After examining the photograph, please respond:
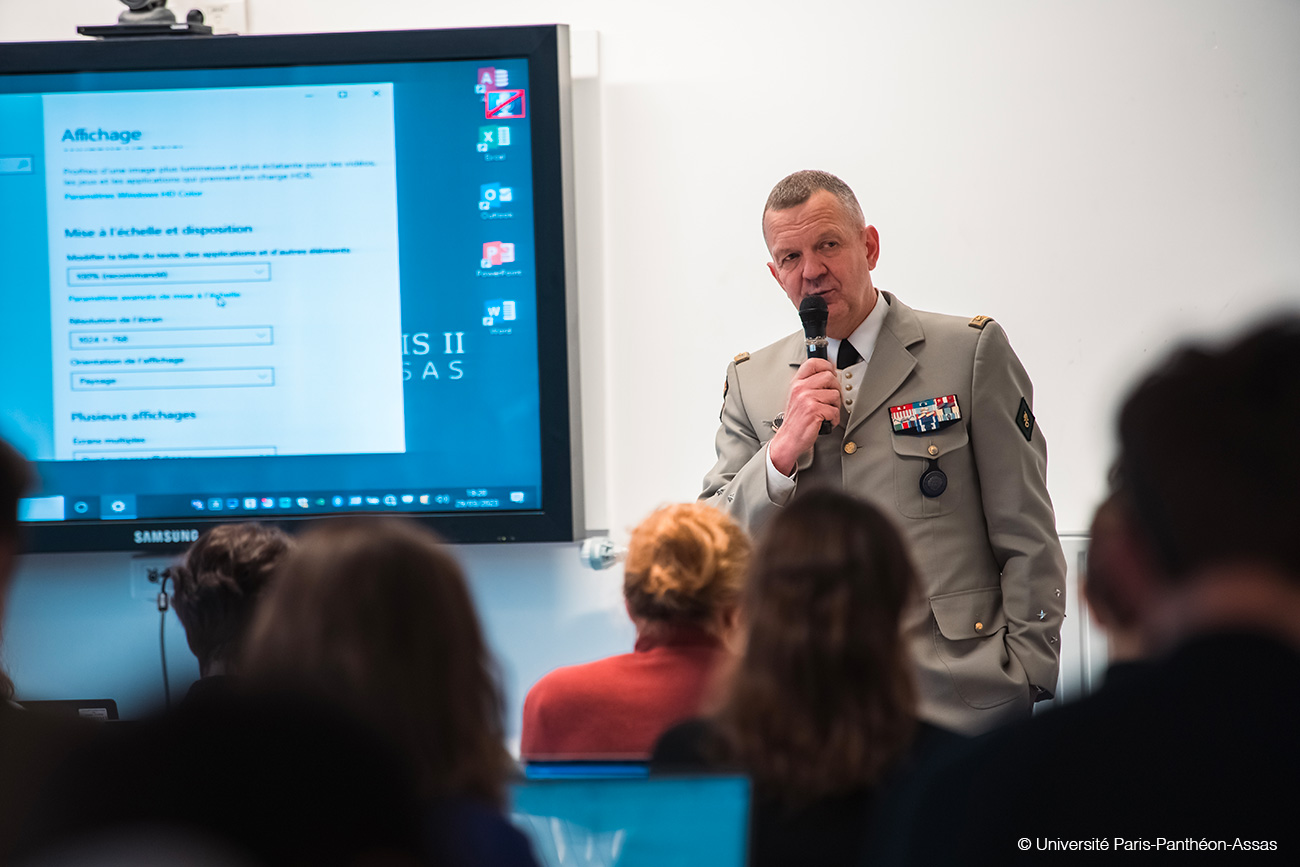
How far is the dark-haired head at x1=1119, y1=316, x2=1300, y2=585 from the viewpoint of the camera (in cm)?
84

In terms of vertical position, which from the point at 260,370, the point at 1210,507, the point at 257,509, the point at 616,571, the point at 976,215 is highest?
the point at 976,215

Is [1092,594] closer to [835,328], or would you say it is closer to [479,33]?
[835,328]

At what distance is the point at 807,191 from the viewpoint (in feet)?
7.85

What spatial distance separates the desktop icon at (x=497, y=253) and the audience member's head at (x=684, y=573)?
1356 millimetres

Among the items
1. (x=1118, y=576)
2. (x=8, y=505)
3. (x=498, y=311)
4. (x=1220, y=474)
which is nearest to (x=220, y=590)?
(x=8, y=505)

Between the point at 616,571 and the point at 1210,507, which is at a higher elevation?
the point at 1210,507

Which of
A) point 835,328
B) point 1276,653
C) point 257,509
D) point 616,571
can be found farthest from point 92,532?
point 1276,653

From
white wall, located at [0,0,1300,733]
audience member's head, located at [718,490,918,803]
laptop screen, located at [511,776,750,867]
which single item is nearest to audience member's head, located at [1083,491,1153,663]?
audience member's head, located at [718,490,918,803]

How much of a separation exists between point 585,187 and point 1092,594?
2240 mm

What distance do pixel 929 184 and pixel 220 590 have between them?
203 cm

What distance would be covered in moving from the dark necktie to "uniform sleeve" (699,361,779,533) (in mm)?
251

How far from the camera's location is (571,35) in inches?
119

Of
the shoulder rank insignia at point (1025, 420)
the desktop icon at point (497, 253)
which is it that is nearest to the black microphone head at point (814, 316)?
the shoulder rank insignia at point (1025, 420)

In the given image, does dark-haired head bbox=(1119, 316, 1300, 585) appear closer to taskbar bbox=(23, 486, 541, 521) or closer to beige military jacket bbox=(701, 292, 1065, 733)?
beige military jacket bbox=(701, 292, 1065, 733)
